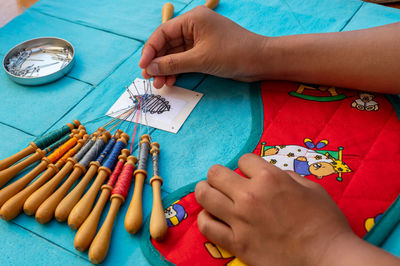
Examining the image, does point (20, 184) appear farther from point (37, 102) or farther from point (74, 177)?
point (37, 102)

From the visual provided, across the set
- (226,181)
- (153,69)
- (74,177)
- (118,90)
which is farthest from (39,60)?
(226,181)

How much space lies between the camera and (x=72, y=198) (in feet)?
2.29

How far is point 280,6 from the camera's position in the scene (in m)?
1.25

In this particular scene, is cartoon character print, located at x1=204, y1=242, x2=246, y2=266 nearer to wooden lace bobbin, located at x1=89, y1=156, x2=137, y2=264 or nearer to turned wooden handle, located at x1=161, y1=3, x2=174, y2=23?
wooden lace bobbin, located at x1=89, y1=156, x2=137, y2=264

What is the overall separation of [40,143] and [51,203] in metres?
0.18

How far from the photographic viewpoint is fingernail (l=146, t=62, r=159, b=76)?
35.9 inches

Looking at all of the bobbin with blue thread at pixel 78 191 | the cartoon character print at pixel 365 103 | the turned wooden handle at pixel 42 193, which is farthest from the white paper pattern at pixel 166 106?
the cartoon character print at pixel 365 103

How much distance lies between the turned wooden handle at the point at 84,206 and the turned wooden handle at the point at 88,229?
12 millimetres

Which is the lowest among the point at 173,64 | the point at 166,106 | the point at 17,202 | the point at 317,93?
the point at 17,202

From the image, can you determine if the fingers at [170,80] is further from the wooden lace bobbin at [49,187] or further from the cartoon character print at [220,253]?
the cartoon character print at [220,253]

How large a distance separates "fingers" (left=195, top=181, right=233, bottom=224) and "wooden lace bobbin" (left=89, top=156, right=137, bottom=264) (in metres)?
0.16

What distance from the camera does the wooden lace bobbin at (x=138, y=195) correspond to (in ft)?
2.16

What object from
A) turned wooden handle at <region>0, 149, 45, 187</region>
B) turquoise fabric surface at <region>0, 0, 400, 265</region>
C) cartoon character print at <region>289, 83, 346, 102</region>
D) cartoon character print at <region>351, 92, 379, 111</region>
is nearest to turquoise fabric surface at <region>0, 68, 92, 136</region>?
turquoise fabric surface at <region>0, 0, 400, 265</region>

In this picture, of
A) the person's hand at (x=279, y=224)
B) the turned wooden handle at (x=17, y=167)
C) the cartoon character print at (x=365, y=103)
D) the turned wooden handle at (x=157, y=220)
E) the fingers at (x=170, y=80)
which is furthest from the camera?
the fingers at (x=170, y=80)
